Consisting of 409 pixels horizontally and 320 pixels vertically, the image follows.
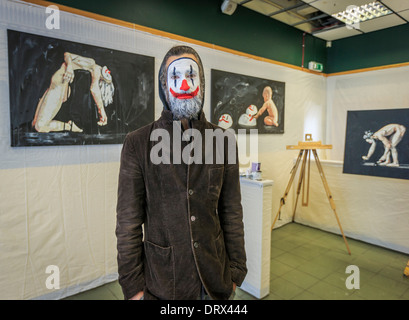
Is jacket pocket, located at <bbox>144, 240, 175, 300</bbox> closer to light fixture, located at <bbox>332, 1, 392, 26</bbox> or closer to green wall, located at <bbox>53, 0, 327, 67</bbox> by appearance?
green wall, located at <bbox>53, 0, 327, 67</bbox>

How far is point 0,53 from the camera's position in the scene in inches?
74.0

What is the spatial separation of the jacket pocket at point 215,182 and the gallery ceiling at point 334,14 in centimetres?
262

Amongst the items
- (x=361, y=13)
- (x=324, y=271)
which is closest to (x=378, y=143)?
(x=324, y=271)

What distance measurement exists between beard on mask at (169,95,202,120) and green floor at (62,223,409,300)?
5.97 feet

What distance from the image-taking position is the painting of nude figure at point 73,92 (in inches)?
77.4

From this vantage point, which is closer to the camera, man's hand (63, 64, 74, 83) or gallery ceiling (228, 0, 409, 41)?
man's hand (63, 64, 74, 83)

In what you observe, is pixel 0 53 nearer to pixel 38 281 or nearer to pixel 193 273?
pixel 38 281

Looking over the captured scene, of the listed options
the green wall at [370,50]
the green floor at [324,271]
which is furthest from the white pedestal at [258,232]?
the green wall at [370,50]

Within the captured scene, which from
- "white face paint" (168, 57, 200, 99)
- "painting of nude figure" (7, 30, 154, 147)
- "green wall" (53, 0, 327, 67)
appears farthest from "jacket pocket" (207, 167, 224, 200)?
"green wall" (53, 0, 327, 67)

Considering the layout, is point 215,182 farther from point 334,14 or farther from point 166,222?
point 334,14

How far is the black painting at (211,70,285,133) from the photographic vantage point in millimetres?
3115

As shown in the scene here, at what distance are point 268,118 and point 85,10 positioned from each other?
2.40 m

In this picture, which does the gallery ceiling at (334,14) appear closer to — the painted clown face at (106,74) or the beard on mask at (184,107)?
the painted clown face at (106,74)

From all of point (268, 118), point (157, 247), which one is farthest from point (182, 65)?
point (268, 118)
